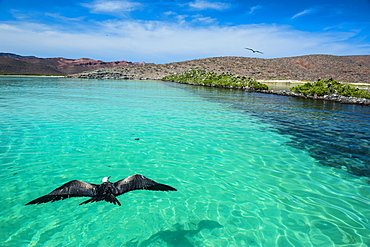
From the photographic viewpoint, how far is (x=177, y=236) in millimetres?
4215

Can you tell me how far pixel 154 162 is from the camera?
7.41 m

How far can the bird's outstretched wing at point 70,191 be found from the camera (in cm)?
454

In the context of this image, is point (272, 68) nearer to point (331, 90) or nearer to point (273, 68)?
point (273, 68)

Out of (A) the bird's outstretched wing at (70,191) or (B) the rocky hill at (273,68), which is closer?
(A) the bird's outstretched wing at (70,191)

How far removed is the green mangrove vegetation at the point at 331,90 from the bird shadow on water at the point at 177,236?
29.1m

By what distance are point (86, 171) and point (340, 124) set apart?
580 inches

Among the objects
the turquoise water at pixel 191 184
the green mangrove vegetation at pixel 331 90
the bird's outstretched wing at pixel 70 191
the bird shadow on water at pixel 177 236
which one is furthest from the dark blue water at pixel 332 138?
the green mangrove vegetation at pixel 331 90

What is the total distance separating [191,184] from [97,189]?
2577 mm

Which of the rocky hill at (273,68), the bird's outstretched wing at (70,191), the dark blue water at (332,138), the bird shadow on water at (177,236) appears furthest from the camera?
the rocky hill at (273,68)

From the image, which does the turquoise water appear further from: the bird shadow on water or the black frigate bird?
the black frigate bird

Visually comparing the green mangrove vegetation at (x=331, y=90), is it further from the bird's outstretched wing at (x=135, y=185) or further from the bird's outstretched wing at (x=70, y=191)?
the bird's outstretched wing at (x=70, y=191)

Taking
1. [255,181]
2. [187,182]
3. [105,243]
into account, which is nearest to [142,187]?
[105,243]

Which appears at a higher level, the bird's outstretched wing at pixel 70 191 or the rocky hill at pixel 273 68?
the rocky hill at pixel 273 68

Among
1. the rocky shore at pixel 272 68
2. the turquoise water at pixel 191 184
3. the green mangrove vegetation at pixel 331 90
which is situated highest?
the rocky shore at pixel 272 68
